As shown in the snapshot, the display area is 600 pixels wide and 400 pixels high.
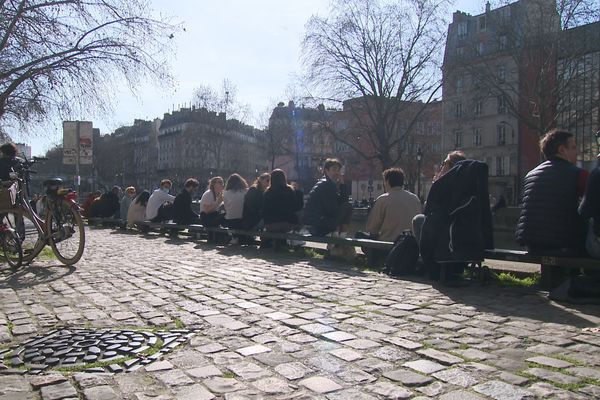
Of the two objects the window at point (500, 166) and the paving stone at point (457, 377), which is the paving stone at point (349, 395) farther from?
the window at point (500, 166)

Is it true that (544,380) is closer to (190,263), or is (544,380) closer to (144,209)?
(190,263)

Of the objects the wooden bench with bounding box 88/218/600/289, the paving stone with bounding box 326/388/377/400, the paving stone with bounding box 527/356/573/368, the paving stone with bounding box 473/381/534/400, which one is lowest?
the paving stone with bounding box 326/388/377/400

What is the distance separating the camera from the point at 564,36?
2841 centimetres

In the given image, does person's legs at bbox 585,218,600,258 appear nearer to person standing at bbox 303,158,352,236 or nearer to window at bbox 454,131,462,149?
person standing at bbox 303,158,352,236

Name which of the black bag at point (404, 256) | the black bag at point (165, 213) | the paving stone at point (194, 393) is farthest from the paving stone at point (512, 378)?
the black bag at point (165, 213)

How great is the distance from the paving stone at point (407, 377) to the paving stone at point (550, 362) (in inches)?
32.3

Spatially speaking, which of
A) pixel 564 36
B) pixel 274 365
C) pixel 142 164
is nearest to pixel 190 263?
pixel 274 365

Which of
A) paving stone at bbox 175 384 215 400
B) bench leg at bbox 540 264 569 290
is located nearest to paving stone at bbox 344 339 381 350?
paving stone at bbox 175 384 215 400

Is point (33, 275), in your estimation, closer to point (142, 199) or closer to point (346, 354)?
point (346, 354)

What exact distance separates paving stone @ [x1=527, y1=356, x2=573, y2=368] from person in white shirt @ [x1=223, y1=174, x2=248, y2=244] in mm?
8569

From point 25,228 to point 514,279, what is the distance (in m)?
7.61

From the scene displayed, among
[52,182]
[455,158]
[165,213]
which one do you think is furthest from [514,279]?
[165,213]

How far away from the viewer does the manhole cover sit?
3.43 meters

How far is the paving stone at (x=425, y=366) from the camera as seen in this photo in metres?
3.23
